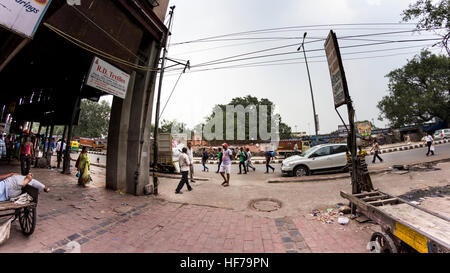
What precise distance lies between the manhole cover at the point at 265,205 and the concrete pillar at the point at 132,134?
405cm

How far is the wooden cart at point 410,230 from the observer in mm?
1911

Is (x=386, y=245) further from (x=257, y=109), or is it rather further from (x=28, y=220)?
(x=257, y=109)

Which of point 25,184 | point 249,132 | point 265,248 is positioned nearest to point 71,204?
point 25,184

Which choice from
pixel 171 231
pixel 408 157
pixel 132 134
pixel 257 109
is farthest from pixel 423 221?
pixel 257 109

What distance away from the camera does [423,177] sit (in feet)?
21.3

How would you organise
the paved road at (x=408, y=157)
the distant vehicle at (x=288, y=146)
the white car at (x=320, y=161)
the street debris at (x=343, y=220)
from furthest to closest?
the distant vehicle at (x=288, y=146)
the paved road at (x=408, y=157)
the white car at (x=320, y=161)
the street debris at (x=343, y=220)

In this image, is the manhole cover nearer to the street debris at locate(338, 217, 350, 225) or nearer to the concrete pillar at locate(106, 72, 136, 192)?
the street debris at locate(338, 217, 350, 225)

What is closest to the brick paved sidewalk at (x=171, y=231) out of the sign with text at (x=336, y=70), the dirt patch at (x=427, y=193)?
the dirt patch at (x=427, y=193)

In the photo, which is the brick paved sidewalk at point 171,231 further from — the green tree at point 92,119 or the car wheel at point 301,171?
the green tree at point 92,119

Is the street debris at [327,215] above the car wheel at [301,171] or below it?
below

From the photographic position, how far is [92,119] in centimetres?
3878
